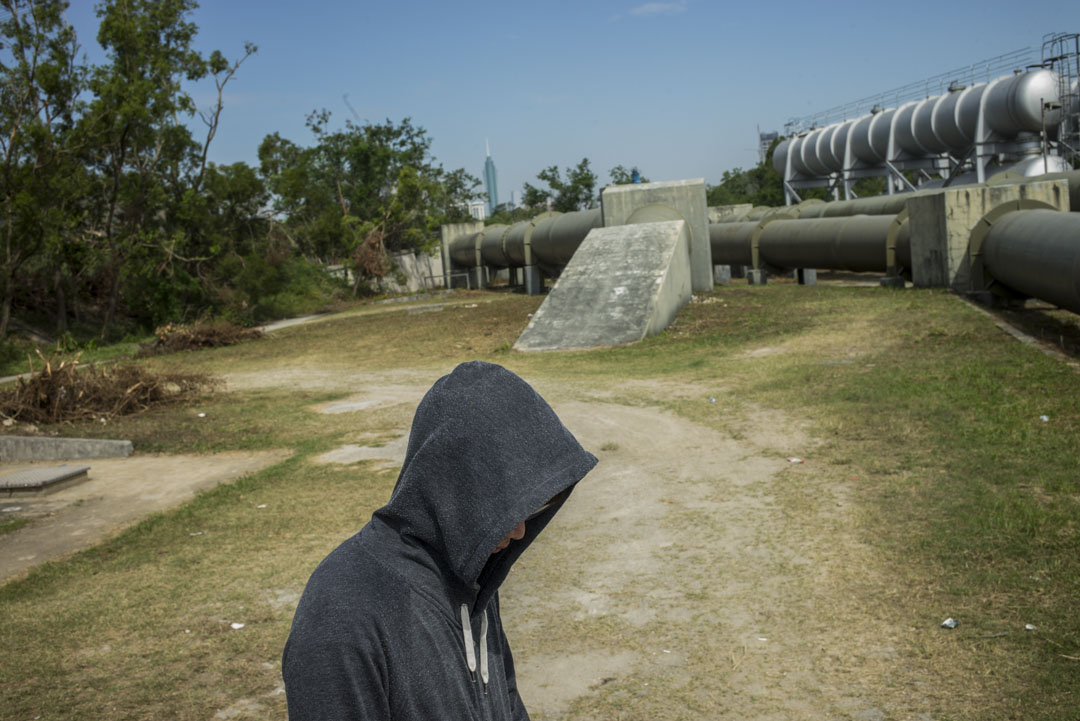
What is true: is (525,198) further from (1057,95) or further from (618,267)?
(618,267)

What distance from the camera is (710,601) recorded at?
5.14 metres

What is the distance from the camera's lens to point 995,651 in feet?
13.8

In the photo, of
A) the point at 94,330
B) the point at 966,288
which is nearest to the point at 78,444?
the point at 966,288

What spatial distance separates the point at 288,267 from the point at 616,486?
27.7 m

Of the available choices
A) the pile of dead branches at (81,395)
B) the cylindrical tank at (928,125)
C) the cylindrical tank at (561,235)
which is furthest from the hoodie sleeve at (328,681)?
the cylindrical tank at (928,125)

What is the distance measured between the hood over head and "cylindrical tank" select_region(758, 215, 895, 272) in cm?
2096

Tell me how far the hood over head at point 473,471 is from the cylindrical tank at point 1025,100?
40.6 m

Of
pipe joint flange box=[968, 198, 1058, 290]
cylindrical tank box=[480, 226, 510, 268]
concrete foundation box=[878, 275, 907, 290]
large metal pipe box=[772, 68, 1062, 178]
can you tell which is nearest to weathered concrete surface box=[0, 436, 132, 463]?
pipe joint flange box=[968, 198, 1058, 290]

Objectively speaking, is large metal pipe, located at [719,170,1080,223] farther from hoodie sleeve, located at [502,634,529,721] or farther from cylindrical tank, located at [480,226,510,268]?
hoodie sleeve, located at [502,634,529,721]

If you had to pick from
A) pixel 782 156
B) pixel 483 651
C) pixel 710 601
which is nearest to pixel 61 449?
pixel 710 601

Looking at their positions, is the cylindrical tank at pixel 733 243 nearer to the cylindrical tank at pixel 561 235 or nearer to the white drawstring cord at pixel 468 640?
the cylindrical tank at pixel 561 235

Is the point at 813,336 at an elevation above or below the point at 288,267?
below

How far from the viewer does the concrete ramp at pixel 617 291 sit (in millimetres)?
16984

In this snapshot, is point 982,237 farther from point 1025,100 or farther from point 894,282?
point 1025,100
